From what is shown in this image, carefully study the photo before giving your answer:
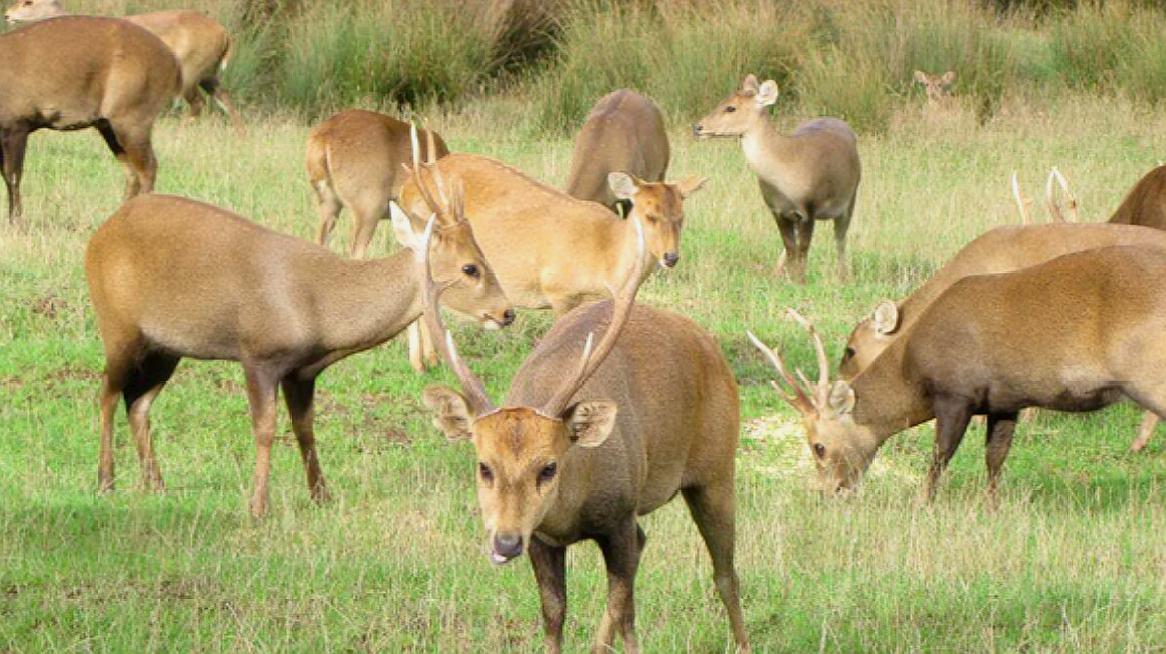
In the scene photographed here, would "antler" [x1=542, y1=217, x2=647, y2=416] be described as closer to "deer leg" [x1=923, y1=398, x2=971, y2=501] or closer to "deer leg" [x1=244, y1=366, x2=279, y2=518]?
A: "deer leg" [x1=244, y1=366, x2=279, y2=518]

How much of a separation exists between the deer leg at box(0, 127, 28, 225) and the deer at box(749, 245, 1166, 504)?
18.3ft

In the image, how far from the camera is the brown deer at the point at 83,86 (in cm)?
1270

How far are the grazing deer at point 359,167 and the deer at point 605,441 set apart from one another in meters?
5.89

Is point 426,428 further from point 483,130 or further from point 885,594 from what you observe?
point 483,130

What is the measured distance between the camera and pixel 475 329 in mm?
10680

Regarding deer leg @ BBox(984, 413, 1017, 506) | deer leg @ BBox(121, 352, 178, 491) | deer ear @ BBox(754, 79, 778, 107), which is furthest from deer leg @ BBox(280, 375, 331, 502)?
deer ear @ BBox(754, 79, 778, 107)

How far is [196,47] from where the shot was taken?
17.4m

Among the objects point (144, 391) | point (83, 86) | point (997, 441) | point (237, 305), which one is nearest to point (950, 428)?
point (997, 441)

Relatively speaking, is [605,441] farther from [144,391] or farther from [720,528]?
[144,391]

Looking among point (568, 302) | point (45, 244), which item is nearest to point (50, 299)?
point (45, 244)

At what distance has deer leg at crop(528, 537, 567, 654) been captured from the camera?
533 cm

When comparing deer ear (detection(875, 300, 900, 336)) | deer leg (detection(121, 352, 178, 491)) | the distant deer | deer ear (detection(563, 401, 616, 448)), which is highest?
deer ear (detection(563, 401, 616, 448))

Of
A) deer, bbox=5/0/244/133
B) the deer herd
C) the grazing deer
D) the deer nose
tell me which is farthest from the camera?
deer, bbox=5/0/244/133

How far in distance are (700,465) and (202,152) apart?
10402 mm
